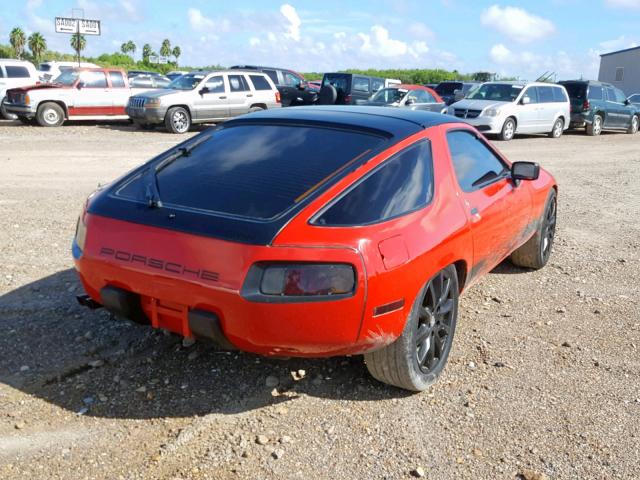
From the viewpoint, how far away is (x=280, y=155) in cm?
350

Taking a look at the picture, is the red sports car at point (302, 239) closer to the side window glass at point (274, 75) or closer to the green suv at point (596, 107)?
the side window glass at point (274, 75)

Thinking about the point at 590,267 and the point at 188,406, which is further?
the point at 590,267

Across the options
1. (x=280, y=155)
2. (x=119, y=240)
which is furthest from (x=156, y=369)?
(x=280, y=155)

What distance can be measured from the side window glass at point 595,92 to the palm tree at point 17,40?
205 feet

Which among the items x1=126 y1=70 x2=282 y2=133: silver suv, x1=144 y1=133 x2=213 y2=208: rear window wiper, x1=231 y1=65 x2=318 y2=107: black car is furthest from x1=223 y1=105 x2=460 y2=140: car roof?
x1=231 y1=65 x2=318 y2=107: black car

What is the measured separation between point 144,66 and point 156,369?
6822 centimetres

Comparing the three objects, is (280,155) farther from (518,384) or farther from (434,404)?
(518,384)

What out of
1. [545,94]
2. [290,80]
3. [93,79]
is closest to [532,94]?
[545,94]

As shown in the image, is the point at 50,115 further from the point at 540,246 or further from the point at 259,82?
the point at 540,246

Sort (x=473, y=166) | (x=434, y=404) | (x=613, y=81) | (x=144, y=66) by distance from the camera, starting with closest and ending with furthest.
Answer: (x=434, y=404), (x=473, y=166), (x=613, y=81), (x=144, y=66)

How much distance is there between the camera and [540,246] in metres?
5.53

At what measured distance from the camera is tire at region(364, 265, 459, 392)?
3.20 m

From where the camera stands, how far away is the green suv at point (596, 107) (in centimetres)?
2181

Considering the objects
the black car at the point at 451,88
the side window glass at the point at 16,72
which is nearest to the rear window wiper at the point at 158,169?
the side window glass at the point at 16,72
